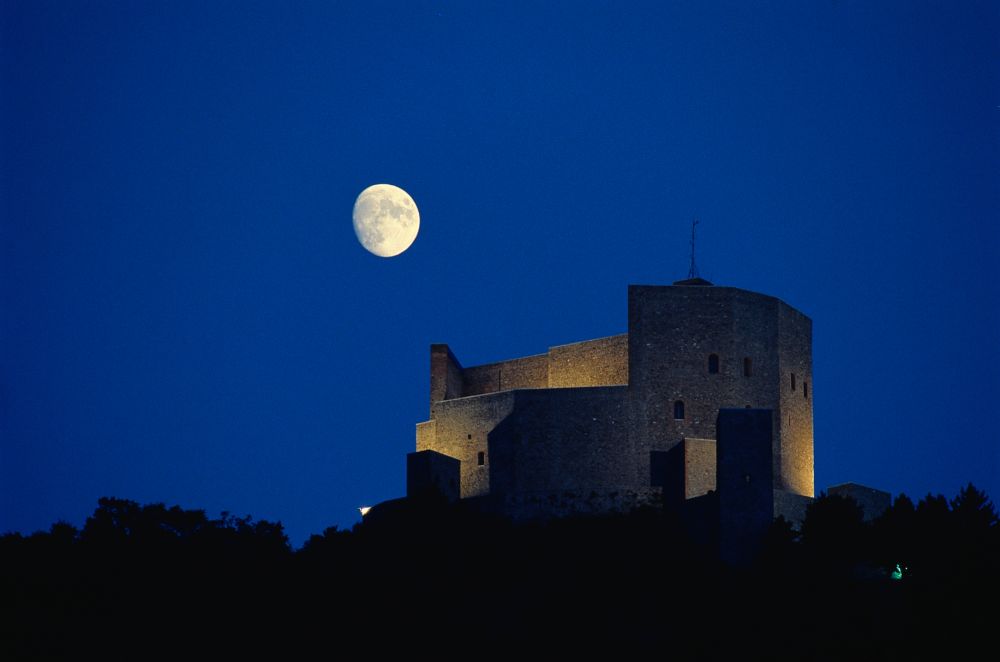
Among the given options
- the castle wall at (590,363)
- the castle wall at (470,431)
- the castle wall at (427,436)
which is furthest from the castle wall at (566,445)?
the castle wall at (427,436)

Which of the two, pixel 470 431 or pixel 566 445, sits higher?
pixel 470 431

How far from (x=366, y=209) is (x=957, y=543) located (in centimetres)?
3617

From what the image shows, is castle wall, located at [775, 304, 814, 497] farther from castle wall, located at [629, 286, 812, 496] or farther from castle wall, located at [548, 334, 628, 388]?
castle wall, located at [548, 334, 628, 388]

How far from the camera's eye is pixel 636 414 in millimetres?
56344

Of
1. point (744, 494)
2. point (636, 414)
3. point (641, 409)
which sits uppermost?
point (641, 409)

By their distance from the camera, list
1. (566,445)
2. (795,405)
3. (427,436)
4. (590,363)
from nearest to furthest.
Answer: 1. (566,445)
2. (795,405)
3. (590,363)
4. (427,436)

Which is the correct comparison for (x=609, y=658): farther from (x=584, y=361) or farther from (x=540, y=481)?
(x=584, y=361)

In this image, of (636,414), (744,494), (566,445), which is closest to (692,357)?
(636,414)

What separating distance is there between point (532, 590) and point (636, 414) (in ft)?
25.4

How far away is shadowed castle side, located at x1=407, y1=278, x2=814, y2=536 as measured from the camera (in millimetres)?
55938

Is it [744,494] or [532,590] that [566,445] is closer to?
[532,590]

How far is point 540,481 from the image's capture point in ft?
184

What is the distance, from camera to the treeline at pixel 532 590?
4647 centimetres

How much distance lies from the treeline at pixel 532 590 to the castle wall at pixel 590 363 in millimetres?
5115
